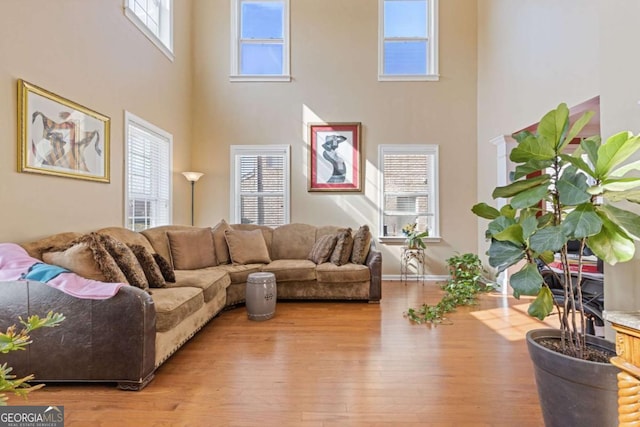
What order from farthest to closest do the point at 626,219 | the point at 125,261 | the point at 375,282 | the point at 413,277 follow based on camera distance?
1. the point at 413,277
2. the point at 375,282
3. the point at 125,261
4. the point at 626,219

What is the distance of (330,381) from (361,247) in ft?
7.22

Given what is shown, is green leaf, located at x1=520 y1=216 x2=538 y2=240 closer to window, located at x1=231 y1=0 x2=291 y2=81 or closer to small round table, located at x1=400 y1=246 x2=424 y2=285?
small round table, located at x1=400 y1=246 x2=424 y2=285

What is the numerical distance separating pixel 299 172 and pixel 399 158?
170 cm

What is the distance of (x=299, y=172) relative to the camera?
17.5ft

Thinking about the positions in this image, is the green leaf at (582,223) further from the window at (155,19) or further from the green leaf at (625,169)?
the window at (155,19)

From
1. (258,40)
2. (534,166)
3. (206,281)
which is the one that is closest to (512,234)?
(534,166)

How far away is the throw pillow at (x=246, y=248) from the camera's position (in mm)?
4133

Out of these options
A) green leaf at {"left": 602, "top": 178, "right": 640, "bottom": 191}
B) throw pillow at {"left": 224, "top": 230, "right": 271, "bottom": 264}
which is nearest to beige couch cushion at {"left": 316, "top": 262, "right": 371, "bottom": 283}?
throw pillow at {"left": 224, "top": 230, "right": 271, "bottom": 264}

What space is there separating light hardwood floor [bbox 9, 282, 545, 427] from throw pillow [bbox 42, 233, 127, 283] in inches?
28.4

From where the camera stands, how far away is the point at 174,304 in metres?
2.38

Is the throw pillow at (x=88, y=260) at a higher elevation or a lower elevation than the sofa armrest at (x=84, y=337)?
higher

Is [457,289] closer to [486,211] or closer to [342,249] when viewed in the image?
[342,249]

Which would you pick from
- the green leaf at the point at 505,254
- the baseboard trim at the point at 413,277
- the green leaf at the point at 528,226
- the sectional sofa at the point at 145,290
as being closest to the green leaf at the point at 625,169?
the green leaf at the point at 528,226
